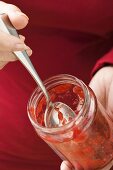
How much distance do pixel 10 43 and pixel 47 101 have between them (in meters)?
0.12

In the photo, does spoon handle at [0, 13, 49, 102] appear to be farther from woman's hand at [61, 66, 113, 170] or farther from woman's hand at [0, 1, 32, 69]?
woman's hand at [61, 66, 113, 170]

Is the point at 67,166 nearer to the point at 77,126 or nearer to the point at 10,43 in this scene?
the point at 77,126

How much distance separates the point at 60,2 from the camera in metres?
0.78

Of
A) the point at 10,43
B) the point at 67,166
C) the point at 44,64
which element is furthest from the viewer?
the point at 44,64

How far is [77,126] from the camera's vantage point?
59 cm

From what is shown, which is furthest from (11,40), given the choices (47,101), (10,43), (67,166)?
(67,166)

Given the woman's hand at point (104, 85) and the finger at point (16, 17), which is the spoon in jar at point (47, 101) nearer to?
the finger at point (16, 17)

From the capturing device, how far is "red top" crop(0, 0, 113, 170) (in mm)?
818

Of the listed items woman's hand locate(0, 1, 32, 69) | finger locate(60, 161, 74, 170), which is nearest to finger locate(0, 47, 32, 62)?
woman's hand locate(0, 1, 32, 69)

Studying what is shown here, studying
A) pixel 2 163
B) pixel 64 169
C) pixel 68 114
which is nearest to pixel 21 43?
pixel 68 114

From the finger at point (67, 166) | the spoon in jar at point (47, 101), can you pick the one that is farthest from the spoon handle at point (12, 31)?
the finger at point (67, 166)

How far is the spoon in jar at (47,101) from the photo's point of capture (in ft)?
1.98

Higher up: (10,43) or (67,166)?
(10,43)

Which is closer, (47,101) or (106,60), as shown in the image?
(47,101)
